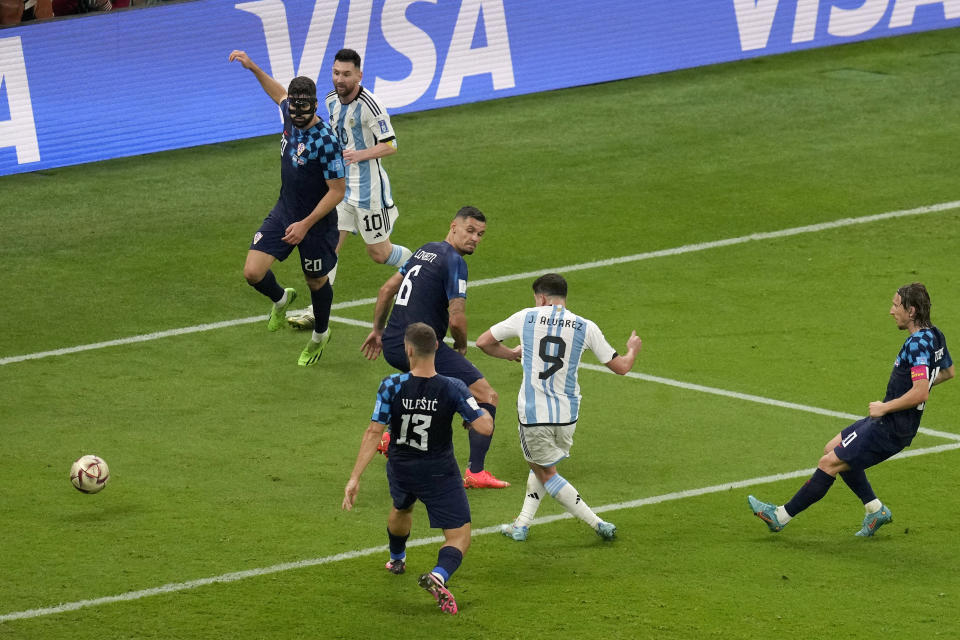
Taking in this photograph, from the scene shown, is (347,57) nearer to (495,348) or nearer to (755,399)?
(495,348)

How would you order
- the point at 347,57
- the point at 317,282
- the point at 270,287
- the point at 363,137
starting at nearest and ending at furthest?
the point at 317,282, the point at 270,287, the point at 347,57, the point at 363,137

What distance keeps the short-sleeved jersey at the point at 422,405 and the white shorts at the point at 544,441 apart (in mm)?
1139

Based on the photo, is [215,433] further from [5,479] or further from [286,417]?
[5,479]

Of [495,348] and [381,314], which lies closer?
[495,348]

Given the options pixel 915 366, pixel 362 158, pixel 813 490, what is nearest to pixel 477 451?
pixel 813 490

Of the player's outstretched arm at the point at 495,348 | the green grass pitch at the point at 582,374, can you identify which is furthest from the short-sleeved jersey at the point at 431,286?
the green grass pitch at the point at 582,374

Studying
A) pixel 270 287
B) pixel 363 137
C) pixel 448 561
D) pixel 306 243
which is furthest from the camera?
pixel 363 137

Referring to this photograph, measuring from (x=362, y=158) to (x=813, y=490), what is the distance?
6.14m

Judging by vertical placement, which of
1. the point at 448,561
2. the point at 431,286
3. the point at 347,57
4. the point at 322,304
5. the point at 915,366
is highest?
the point at 347,57

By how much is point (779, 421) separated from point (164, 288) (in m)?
6.81

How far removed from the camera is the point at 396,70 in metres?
20.5

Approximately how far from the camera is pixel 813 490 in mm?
10344

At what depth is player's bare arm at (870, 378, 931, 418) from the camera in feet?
32.7

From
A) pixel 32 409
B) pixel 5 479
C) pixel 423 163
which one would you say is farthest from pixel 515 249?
pixel 5 479
